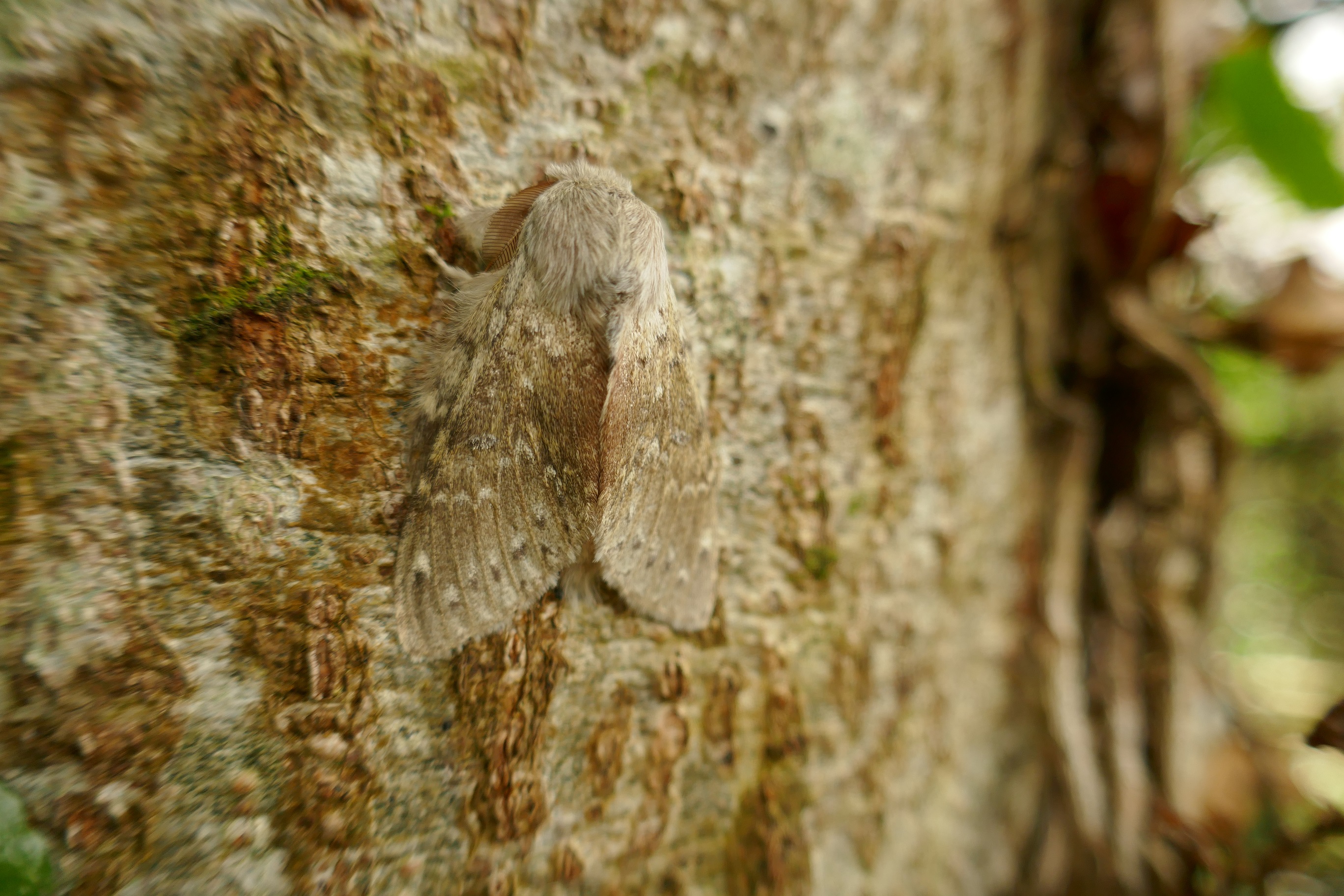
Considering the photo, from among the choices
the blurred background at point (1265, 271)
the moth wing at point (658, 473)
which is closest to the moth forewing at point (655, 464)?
the moth wing at point (658, 473)

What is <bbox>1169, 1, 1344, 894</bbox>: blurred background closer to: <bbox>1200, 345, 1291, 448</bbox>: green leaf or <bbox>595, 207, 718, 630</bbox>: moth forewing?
<bbox>1200, 345, 1291, 448</bbox>: green leaf

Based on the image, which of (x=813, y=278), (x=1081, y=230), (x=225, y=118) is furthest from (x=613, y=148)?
(x=1081, y=230)

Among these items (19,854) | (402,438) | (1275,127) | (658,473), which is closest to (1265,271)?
(1275,127)

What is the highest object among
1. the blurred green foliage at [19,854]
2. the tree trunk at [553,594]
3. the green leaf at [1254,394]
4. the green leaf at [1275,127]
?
the green leaf at [1275,127]

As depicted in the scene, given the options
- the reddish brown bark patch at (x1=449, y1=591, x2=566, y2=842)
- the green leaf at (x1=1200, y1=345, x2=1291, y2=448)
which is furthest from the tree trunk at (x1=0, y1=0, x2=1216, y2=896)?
the green leaf at (x1=1200, y1=345, x2=1291, y2=448)

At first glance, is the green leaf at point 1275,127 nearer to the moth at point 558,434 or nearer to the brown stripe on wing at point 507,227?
the moth at point 558,434

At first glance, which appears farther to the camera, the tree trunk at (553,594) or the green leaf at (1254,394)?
the green leaf at (1254,394)
